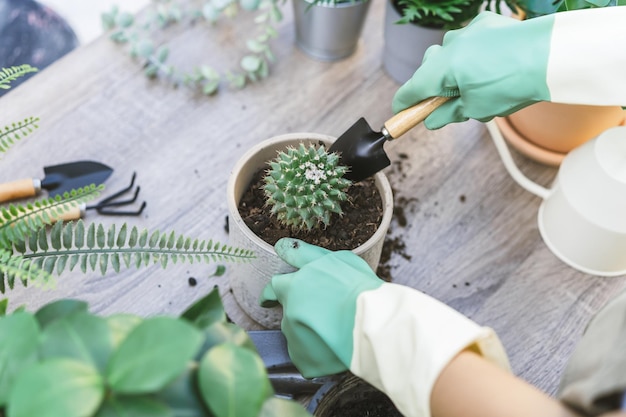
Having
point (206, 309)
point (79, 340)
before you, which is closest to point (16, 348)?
point (79, 340)

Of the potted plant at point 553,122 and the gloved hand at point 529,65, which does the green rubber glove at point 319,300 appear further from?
the potted plant at point 553,122

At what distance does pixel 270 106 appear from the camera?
1.03 meters

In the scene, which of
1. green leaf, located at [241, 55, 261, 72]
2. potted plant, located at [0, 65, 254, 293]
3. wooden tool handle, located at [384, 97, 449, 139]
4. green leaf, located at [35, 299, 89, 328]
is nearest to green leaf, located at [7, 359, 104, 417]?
green leaf, located at [35, 299, 89, 328]

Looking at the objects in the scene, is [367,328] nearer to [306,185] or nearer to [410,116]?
[306,185]

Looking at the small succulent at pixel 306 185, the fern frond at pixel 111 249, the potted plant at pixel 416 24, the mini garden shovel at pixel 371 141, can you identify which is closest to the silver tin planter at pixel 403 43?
the potted plant at pixel 416 24

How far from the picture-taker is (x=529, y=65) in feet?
2.43

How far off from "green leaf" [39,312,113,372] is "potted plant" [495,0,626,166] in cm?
69

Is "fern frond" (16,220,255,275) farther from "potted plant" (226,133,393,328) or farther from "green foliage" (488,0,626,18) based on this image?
"green foliage" (488,0,626,18)

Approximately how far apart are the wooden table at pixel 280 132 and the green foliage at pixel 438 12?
143 millimetres

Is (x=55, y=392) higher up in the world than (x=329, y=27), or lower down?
higher up

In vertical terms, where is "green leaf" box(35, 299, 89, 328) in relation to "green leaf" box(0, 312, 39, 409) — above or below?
below

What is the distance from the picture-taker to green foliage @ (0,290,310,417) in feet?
1.31

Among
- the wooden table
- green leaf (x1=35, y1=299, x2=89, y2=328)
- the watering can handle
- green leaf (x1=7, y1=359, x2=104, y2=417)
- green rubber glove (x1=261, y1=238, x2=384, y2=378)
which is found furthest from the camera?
the watering can handle

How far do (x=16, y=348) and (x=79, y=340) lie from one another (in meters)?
0.05
